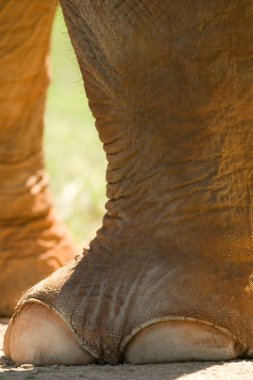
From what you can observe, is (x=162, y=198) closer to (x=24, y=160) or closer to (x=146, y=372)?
(x=146, y=372)

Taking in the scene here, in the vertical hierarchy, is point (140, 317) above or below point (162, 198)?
below

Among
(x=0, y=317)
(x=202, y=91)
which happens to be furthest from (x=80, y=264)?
(x=0, y=317)

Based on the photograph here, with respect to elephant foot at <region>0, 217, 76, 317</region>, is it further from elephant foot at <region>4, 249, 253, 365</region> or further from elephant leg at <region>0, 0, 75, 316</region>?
elephant foot at <region>4, 249, 253, 365</region>

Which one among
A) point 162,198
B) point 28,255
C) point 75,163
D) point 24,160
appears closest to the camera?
point 162,198

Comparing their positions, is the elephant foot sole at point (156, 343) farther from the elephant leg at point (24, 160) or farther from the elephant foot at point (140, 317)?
the elephant leg at point (24, 160)

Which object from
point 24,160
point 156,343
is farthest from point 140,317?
point 24,160

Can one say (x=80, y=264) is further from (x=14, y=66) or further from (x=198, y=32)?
(x=14, y=66)

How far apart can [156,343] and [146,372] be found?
94 millimetres

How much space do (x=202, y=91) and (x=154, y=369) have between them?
0.50 m

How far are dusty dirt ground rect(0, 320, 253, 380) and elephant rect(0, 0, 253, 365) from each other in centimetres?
4

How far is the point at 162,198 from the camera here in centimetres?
241

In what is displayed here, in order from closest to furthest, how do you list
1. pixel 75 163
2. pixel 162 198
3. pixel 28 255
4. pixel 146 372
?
pixel 146 372, pixel 162 198, pixel 28 255, pixel 75 163

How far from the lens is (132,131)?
7.93 feet

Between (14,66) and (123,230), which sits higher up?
(14,66)
